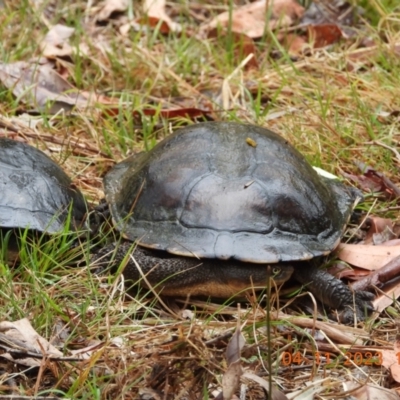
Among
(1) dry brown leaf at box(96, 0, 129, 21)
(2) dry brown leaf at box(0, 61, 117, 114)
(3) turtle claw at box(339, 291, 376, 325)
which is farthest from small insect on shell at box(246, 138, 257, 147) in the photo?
(1) dry brown leaf at box(96, 0, 129, 21)

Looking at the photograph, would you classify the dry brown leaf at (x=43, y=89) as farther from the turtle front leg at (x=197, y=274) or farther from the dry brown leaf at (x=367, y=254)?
the dry brown leaf at (x=367, y=254)

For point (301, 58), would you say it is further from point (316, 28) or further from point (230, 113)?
point (230, 113)

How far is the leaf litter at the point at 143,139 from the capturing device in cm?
253

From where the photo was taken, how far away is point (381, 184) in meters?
4.12

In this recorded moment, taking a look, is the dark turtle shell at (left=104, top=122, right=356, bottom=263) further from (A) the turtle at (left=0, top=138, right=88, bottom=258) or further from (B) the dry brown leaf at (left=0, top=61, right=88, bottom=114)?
(B) the dry brown leaf at (left=0, top=61, right=88, bottom=114)

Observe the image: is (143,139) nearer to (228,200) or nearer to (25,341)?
(228,200)

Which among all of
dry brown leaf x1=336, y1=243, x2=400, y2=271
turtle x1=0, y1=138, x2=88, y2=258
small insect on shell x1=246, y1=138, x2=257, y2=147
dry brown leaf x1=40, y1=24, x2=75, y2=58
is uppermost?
small insect on shell x1=246, y1=138, x2=257, y2=147

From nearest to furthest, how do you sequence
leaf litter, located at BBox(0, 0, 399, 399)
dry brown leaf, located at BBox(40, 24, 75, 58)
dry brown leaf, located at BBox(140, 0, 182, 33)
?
leaf litter, located at BBox(0, 0, 399, 399) → dry brown leaf, located at BBox(40, 24, 75, 58) → dry brown leaf, located at BBox(140, 0, 182, 33)

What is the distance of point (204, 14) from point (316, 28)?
1080mm

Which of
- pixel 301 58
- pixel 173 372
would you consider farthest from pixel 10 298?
pixel 301 58

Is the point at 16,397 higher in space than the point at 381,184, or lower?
higher

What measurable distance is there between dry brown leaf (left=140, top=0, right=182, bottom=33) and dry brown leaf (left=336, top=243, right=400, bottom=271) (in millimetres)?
3012

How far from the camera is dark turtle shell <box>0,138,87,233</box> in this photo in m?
3.42

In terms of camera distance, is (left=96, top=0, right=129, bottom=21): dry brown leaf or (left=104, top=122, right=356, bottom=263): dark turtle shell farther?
(left=96, top=0, right=129, bottom=21): dry brown leaf
